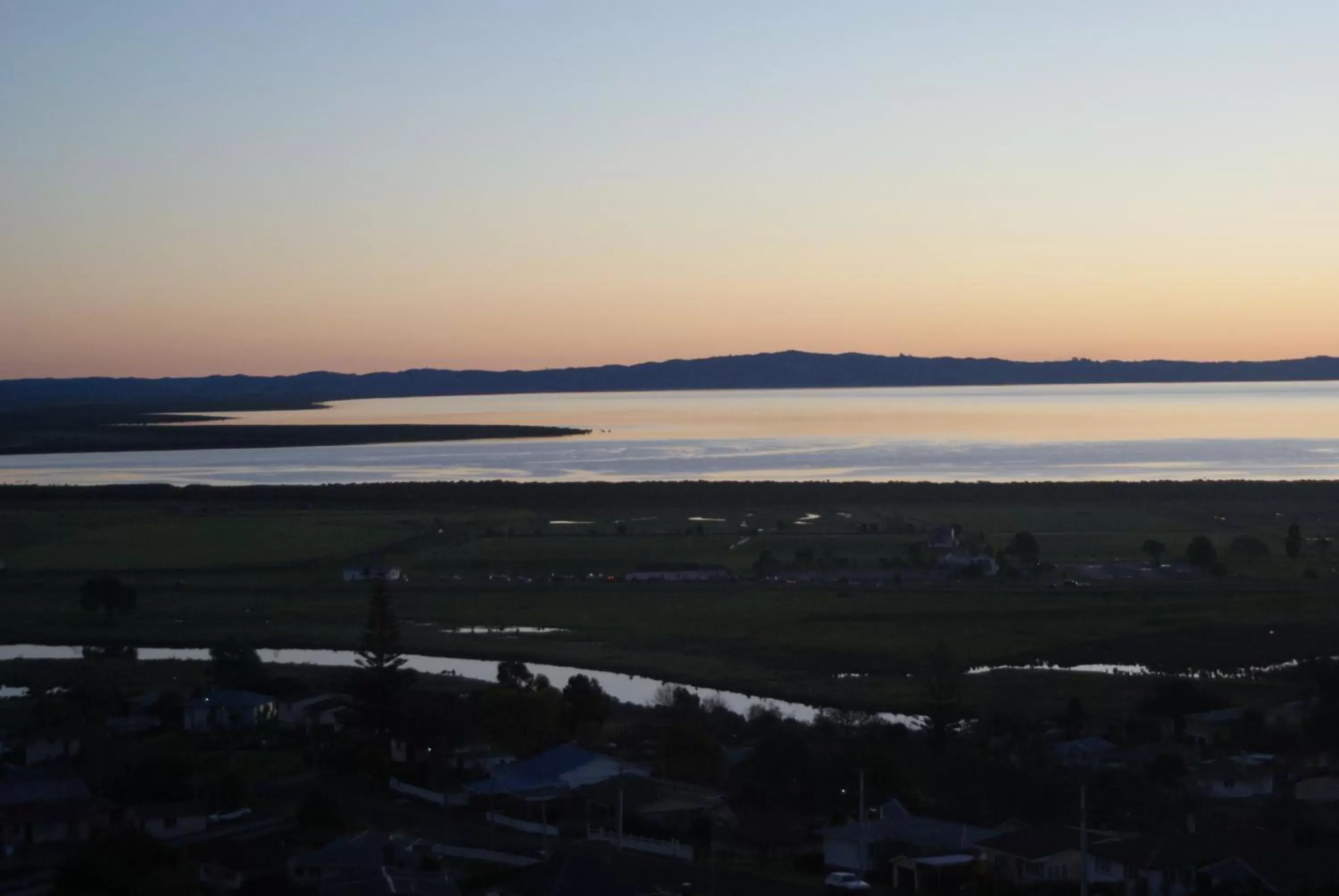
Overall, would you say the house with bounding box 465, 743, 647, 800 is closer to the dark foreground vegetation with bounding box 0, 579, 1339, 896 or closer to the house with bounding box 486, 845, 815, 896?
the dark foreground vegetation with bounding box 0, 579, 1339, 896

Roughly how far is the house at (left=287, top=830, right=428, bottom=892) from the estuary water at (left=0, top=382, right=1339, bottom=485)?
51095 millimetres

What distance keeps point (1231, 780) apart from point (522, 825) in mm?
7666

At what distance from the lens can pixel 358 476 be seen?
235 ft

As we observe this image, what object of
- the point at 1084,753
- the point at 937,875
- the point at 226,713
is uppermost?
the point at 1084,753

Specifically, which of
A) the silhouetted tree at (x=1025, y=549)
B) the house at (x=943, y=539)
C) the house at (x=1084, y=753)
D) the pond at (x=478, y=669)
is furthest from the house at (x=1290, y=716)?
the house at (x=943, y=539)

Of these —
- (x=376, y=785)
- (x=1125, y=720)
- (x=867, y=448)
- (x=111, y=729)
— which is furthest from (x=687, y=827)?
(x=867, y=448)

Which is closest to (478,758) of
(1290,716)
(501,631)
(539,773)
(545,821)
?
(539,773)

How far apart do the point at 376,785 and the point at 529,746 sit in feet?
6.49

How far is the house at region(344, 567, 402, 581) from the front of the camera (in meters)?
36.7

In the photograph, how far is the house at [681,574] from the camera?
35656mm

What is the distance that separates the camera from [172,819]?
16203 mm

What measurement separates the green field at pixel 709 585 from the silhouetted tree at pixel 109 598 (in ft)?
1.01

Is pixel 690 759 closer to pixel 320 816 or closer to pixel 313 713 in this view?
pixel 320 816

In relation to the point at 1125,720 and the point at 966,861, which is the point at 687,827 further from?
→ the point at 1125,720
